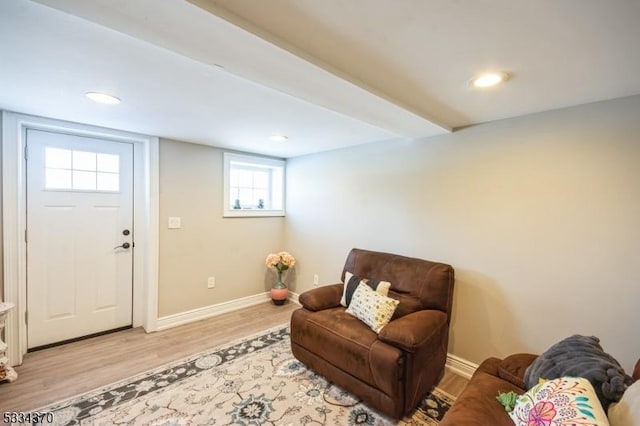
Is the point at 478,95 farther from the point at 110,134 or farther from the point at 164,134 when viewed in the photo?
the point at 110,134

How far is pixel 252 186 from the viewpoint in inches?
163

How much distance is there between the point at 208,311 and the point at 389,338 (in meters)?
2.53

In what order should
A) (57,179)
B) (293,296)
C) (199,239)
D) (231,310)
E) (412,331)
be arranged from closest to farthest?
1. (412,331)
2. (57,179)
3. (199,239)
4. (231,310)
5. (293,296)

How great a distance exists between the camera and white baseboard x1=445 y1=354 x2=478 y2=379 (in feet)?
7.91

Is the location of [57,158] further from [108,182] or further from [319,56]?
[319,56]

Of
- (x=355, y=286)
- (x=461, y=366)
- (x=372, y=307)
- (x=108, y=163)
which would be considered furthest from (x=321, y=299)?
(x=108, y=163)

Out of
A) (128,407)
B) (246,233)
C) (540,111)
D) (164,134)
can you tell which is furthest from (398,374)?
(164,134)

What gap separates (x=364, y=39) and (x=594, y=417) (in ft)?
5.59

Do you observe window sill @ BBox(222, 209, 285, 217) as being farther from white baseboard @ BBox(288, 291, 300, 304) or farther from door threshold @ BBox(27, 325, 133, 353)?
door threshold @ BBox(27, 325, 133, 353)

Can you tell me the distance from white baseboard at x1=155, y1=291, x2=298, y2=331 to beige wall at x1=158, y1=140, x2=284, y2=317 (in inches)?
→ 2.1

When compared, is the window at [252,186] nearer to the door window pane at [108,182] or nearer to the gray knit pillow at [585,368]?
the door window pane at [108,182]

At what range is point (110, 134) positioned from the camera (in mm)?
2822

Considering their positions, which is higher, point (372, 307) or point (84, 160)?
point (84, 160)

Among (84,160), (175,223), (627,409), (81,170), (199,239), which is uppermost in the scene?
(84,160)
